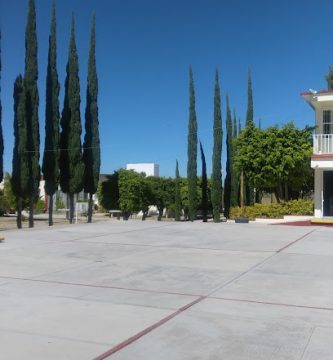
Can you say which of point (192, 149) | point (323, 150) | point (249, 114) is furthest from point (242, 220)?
point (249, 114)

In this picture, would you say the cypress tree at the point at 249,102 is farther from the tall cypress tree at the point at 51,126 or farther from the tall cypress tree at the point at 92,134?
the tall cypress tree at the point at 51,126

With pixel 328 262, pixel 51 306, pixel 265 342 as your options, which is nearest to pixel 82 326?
pixel 51 306

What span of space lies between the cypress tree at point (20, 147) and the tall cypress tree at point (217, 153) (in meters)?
11.3

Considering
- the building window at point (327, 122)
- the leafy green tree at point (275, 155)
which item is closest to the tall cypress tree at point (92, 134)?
the leafy green tree at point (275, 155)

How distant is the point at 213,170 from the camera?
97.7ft

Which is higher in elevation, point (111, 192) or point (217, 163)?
point (217, 163)

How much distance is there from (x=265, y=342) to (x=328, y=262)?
5914mm

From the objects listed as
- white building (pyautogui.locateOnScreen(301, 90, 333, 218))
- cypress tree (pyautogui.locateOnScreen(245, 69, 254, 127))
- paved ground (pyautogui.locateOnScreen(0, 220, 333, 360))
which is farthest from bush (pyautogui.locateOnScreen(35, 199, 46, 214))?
paved ground (pyautogui.locateOnScreen(0, 220, 333, 360))

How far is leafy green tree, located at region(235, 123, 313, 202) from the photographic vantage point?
22.8m

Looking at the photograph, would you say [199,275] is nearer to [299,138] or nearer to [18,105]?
[299,138]

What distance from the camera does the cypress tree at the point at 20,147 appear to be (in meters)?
24.7

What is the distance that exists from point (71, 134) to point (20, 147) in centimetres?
302

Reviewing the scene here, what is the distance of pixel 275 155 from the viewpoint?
22.8 m

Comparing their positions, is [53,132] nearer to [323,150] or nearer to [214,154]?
[214,154]
